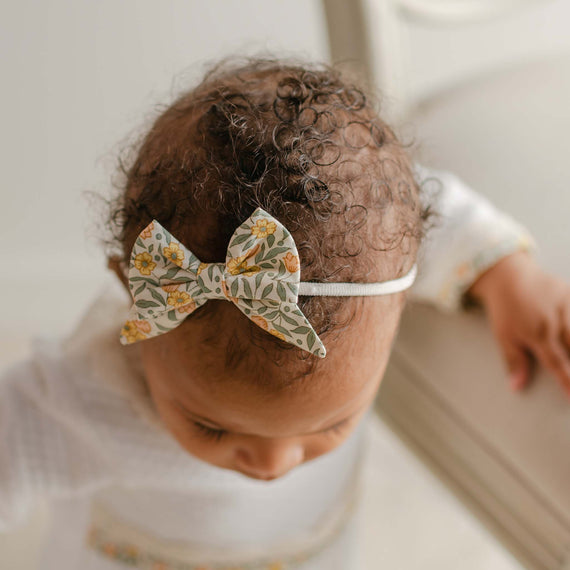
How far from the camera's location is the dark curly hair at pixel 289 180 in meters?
0.47

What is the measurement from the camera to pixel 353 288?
0.48 metres

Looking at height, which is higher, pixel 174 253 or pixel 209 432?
pixel 174 253

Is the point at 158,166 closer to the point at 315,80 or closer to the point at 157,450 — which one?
the point at 315,80

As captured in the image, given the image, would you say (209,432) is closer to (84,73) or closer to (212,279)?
(212,279)

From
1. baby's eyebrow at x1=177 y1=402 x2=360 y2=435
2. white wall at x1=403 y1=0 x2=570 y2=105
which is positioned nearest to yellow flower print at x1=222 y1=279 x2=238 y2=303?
baby's eyebrow at x1=177 y1=402 x2=360 y2=435

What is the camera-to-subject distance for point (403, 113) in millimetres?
866

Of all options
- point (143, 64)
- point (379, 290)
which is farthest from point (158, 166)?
point (143, 64)

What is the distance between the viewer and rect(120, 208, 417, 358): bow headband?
44 centimetres

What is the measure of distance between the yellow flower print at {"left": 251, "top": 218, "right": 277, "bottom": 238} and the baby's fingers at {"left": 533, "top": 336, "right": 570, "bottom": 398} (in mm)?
324

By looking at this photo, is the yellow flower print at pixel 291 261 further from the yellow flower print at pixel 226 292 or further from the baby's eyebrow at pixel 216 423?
the baby's eyebrow at pixel 216 423

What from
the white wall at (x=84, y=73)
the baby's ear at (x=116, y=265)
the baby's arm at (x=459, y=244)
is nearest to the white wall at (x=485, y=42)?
the white wall at (x=84, y=73)

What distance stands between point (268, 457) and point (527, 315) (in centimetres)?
28

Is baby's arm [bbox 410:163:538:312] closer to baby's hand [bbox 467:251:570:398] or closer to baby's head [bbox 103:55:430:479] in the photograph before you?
baby's hand [bbox 467:251:570:398]

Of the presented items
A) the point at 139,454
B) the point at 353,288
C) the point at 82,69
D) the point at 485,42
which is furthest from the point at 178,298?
the point at 485,42
